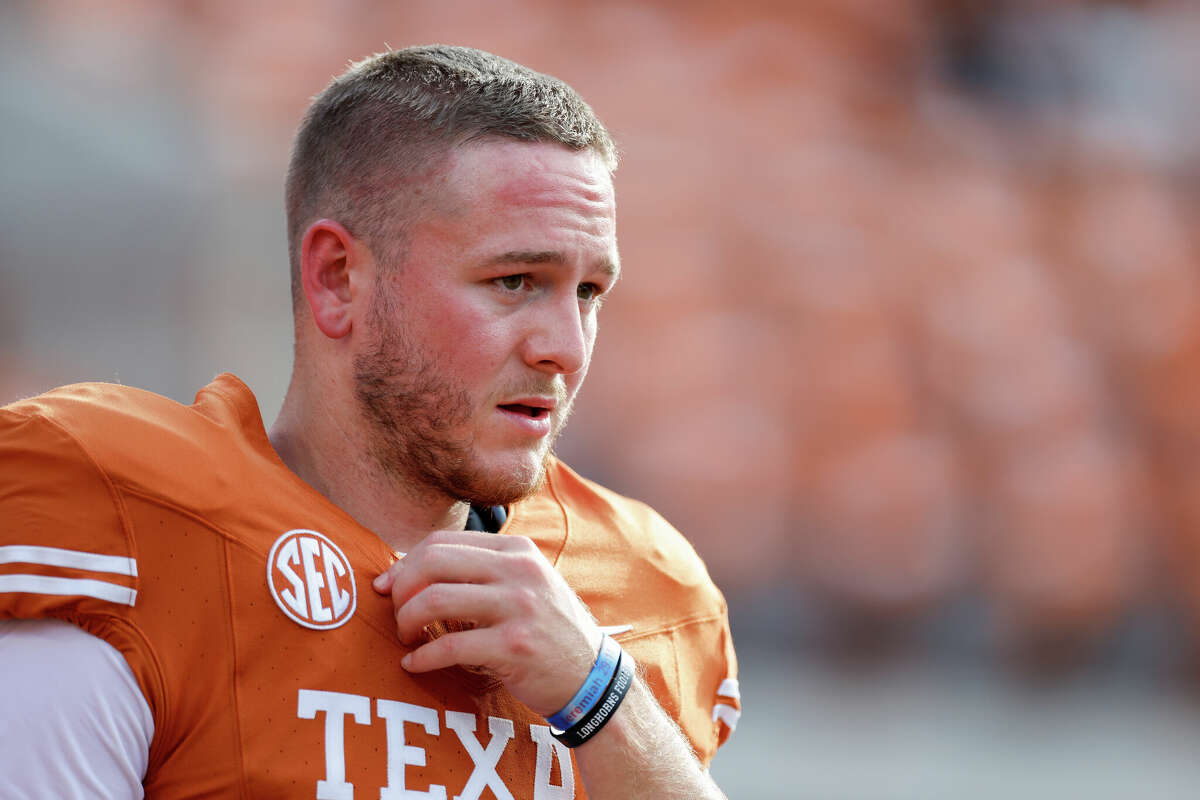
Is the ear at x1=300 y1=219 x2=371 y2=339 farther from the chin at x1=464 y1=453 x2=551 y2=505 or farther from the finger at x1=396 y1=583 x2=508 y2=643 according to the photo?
the finger at x1=396 y1=583 x2=508 y2=643

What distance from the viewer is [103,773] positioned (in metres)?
1.14

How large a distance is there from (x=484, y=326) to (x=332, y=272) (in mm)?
235

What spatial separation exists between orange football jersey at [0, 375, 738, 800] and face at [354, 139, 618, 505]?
0.13 meters

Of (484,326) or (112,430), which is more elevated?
(484,326)

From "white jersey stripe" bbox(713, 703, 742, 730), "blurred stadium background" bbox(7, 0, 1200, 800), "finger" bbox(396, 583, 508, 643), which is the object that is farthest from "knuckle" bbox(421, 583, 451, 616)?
"blurred stadium background" bbox(7, 0, 1200, 800)

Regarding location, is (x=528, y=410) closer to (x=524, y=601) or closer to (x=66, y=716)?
(x=524, y=601)

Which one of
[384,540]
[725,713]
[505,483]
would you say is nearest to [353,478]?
[384,540]

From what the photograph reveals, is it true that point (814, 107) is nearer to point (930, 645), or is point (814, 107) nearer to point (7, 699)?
point (930, 645)

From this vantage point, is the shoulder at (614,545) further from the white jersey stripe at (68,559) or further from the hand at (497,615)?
the white jersey stripe at (68,559)

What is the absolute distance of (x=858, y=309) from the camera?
4.59 m

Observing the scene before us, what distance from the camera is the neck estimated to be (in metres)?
1.50

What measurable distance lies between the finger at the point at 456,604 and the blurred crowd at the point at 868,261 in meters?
2.75

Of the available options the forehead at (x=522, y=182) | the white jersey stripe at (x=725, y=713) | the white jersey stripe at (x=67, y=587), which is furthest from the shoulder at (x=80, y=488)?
the white jersey stripe at (x=725, y=713)

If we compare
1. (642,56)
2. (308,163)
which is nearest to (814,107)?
(642,56)
